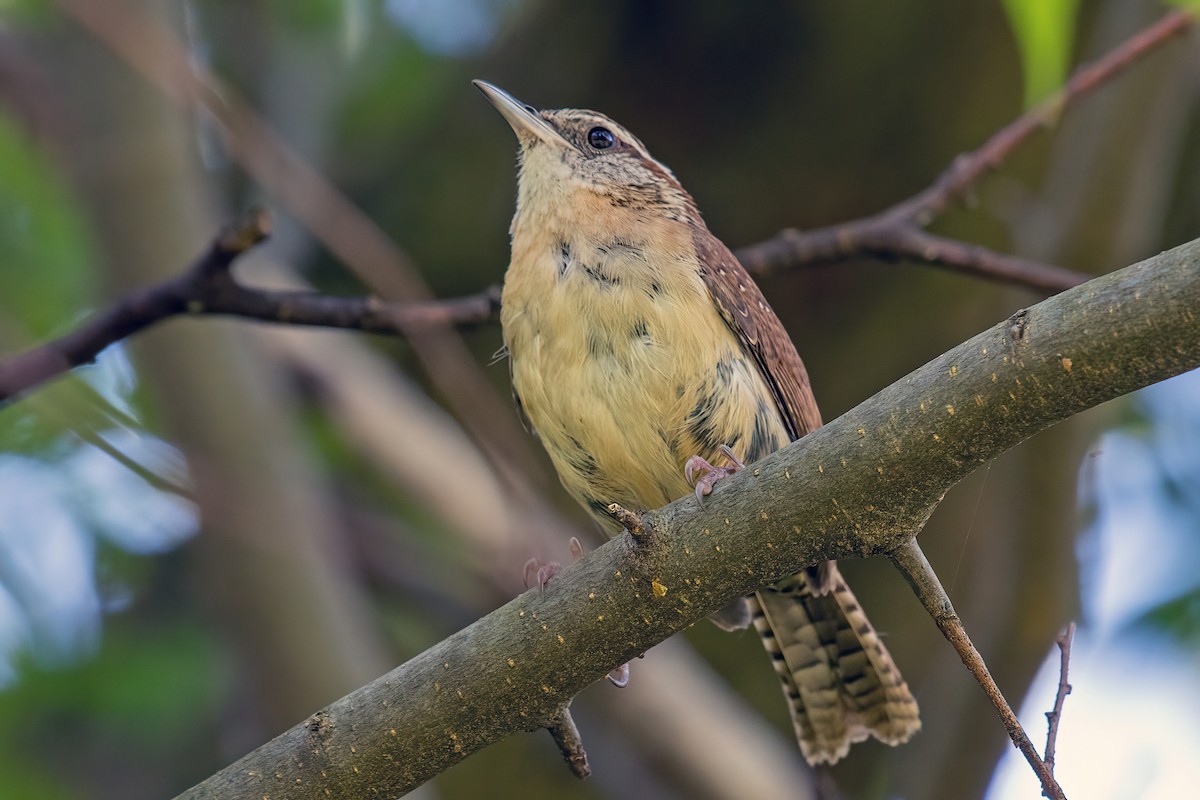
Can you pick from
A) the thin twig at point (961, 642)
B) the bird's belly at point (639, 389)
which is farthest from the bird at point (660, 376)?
the thin twig at point (961, 642)

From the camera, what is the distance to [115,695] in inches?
226

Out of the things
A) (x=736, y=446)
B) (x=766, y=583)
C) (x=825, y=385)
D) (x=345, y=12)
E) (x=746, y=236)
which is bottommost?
(x=766, y=583)

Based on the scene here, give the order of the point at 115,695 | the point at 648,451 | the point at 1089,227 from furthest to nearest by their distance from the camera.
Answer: the point at 115,695 < the point at 1089,227 < the point at 648,451

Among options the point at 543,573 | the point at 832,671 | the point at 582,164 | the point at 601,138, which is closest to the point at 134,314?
the point at 543,573

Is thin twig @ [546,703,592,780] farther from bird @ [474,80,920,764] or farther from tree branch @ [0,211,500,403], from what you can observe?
tree branch @ [0,211,500,403]

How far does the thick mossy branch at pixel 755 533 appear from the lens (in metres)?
2.23

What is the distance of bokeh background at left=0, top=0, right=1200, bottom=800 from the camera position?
5.00m

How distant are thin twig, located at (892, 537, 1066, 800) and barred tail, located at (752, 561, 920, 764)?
1.73 metres

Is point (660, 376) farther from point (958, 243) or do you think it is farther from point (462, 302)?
point (958, 243)

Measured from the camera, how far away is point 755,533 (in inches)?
101

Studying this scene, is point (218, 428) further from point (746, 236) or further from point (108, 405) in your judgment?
point (746, 236)

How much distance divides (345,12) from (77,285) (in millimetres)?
1858

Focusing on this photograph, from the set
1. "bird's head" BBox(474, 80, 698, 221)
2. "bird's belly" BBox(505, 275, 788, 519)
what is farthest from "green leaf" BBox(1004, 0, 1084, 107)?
"bird's head" BBox(474, 80, 698, 221)

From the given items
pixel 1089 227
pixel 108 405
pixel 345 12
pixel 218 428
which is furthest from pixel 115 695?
pixel 1089 227
